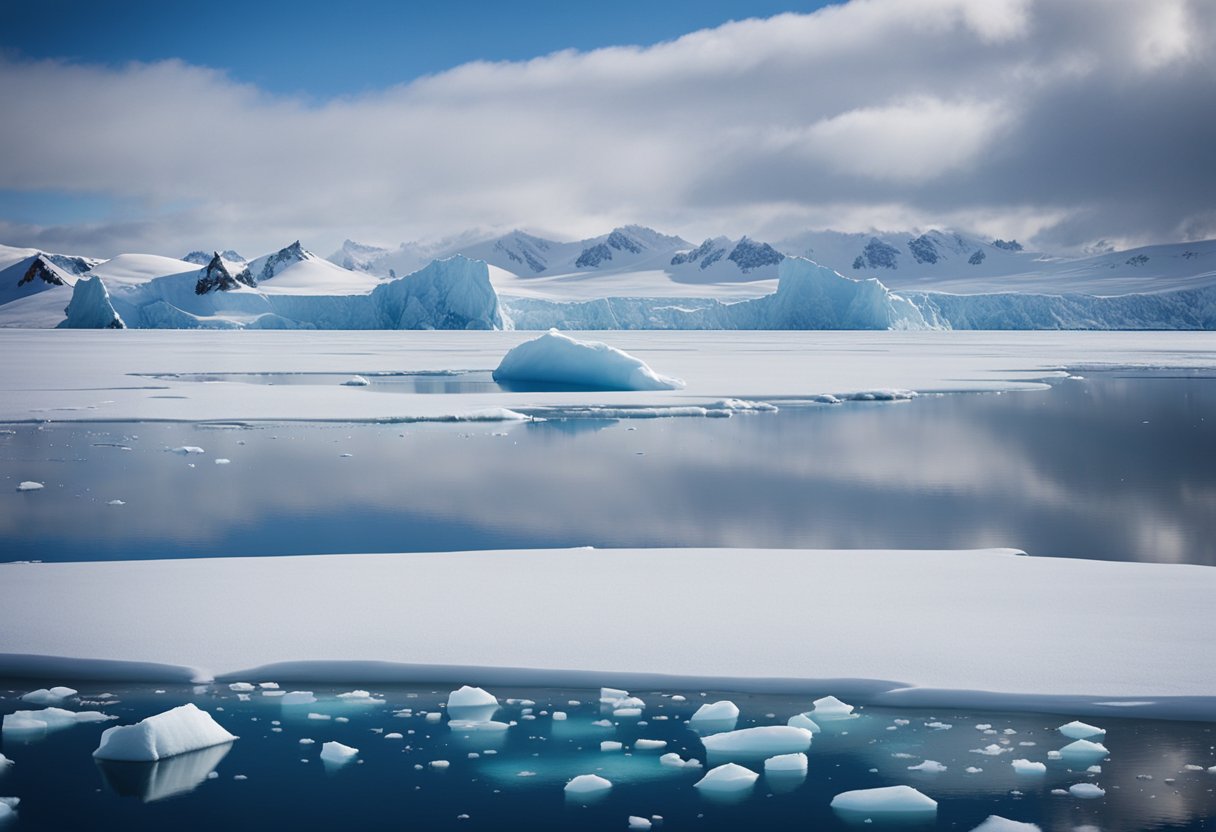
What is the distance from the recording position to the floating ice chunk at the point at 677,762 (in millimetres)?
3686

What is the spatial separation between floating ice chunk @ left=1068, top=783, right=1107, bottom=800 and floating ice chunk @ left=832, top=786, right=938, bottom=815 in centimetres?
43

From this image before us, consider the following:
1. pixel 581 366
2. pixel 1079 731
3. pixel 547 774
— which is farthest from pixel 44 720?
pixel 581 366

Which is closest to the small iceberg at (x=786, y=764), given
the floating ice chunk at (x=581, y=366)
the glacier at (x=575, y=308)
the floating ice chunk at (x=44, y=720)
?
the floating ice chunk at (x=44, y=720)

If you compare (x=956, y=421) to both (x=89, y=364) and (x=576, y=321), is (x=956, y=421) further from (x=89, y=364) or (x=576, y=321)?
(x=576, y=321)

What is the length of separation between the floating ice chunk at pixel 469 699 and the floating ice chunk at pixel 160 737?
80 cm

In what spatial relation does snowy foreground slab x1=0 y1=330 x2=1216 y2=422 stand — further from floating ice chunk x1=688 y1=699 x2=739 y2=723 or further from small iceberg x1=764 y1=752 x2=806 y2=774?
small iceberg x1=764 y1=752 x2=806 y2=774

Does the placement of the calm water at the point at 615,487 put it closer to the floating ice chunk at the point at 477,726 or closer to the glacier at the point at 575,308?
the floating ice chunk at the point at 477,726

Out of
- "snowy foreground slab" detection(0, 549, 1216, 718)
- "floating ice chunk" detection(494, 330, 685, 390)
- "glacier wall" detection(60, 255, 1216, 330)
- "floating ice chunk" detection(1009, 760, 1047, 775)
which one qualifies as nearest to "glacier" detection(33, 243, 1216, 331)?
"glacier wall" detection(60, 255, 1216, 330)

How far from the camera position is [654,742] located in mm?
3842

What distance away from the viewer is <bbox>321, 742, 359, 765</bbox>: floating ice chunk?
3.73 metres

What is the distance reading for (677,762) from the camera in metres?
3.70

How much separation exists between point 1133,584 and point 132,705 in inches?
178

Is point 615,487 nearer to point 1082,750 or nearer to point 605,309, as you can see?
point 1082,750

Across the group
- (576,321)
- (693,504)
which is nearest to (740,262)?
(576,321)
